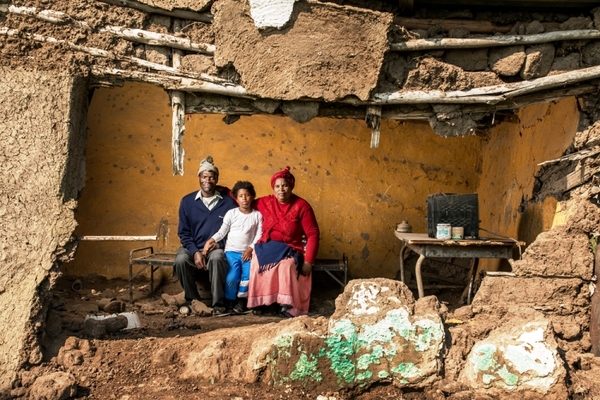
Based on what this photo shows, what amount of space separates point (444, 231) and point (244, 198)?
6.40 ft

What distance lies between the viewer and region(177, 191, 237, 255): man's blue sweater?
259 inches

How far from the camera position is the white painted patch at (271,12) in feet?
15.3

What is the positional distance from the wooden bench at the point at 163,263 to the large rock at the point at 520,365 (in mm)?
2211

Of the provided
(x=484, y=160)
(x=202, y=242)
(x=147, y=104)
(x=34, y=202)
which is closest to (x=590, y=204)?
(x=484, y=160)

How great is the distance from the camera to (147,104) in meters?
7.61

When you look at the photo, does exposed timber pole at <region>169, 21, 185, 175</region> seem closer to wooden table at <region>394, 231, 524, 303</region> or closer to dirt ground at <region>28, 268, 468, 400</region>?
dirt ground at <region>28, 268, 468, 400</region>

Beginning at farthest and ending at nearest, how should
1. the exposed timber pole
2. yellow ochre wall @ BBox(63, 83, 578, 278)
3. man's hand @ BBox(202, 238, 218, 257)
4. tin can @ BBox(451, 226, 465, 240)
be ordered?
yellow ochre wall @ BBox(63, 83, 578, 278), man's hand @ BBox(202, 238, 218, 257), tin can @ BBox(451, 226, 465, 240), the exposed timber pole

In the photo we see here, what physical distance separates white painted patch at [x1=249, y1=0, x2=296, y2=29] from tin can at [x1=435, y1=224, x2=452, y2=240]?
218 centimetres

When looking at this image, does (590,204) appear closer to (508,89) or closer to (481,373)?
(508,89)

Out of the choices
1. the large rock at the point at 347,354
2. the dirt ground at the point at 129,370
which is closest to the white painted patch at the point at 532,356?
the large rock at the point at 347,354

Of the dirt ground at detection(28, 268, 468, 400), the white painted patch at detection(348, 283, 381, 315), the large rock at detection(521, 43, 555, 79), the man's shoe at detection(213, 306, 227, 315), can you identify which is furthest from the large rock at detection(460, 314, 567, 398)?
the man's shoe at detection(213, 306, 227, 315)

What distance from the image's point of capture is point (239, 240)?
642 centimetres

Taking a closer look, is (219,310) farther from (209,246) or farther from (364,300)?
(364,300)

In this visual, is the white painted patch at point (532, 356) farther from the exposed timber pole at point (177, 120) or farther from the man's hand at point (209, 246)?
the man's hand at point (209, 246)
